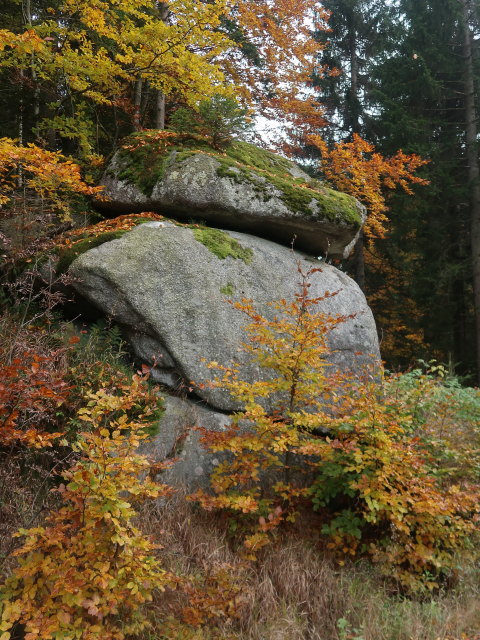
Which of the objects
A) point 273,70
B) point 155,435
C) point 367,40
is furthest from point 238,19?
point 155,435

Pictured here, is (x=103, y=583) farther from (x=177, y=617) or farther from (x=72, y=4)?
(x=72, y=4)

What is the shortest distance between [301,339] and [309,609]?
2008mm

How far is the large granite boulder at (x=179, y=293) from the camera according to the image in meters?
4.79

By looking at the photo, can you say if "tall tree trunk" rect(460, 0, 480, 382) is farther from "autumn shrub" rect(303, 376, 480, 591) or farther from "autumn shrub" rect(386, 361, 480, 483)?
"autumn shrub" rect(303, 376, 480, 591)

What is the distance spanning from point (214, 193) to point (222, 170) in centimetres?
38

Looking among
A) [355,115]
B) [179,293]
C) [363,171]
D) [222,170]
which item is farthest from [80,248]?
[355,115]

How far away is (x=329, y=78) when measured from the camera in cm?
1460

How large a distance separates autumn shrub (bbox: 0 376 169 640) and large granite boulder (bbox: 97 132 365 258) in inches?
154

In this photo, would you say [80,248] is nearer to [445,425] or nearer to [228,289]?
[228,289]

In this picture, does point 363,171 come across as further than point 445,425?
Yes

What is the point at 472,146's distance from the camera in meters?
11.6

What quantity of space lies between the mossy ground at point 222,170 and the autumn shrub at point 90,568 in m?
4.25

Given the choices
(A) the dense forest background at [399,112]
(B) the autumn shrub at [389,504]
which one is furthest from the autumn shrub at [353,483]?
(A) the dense forest background at [399,112]

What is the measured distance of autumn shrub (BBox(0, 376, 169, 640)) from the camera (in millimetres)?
2250
